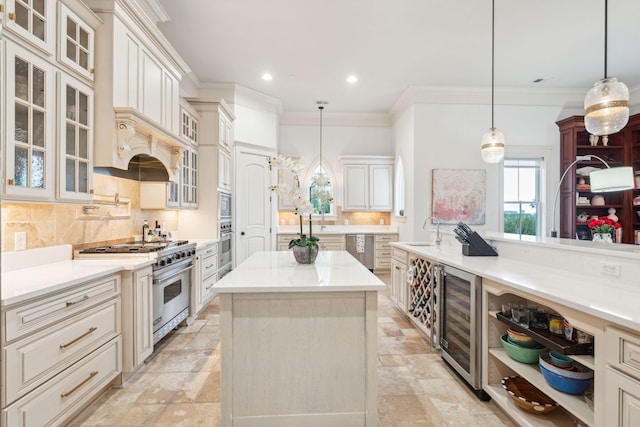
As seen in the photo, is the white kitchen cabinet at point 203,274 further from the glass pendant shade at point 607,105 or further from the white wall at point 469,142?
the glass pendant shade at point 607,105

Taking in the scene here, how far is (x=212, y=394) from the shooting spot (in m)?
2.40

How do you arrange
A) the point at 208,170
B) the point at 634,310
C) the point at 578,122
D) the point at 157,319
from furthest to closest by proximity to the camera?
the point at 578,122
the point at 208,170
the point at 157,319
the point at 634,310

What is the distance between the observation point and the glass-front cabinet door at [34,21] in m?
1.87

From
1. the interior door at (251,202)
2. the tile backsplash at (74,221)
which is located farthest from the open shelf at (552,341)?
the interior door at (251,202)

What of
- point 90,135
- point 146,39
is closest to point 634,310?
point 90,135

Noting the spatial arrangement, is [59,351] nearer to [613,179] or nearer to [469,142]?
[613,179]

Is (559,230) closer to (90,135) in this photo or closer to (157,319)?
(157,319)

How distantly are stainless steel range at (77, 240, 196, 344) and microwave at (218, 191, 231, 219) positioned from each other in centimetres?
101

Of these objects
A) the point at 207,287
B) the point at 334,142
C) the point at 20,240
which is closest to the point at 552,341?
the point at 20,240

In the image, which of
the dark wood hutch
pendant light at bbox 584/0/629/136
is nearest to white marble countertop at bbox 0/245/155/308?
pendant light at bbox 584/0/629/136

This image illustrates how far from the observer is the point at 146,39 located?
2.94 metres

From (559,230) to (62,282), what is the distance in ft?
21.3

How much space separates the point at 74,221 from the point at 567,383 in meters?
3.57

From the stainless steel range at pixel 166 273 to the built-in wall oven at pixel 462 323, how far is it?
2417mm
